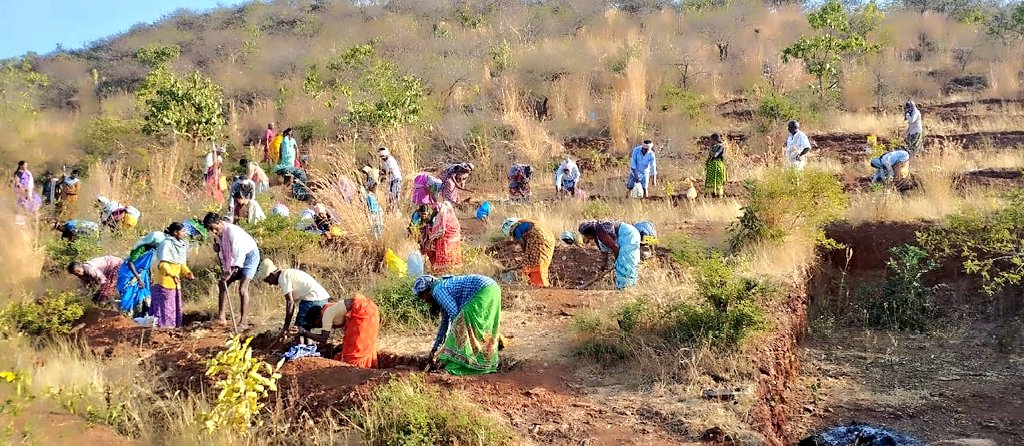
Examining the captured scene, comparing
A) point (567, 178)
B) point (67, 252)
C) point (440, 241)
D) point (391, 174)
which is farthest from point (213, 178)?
point (440, 241)

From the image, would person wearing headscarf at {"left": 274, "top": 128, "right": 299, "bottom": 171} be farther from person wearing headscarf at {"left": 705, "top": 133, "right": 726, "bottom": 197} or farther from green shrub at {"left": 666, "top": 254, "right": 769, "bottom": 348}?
green shrub at {"left": 666, "top": 254, "right": 769, "bottom": 348}

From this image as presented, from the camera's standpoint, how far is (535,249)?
8.63 m

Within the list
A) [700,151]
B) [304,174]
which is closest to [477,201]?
[304,174]

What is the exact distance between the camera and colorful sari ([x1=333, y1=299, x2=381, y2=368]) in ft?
21.5

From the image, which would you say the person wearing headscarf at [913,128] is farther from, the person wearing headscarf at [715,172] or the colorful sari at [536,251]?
the colorful sari at [536,251]

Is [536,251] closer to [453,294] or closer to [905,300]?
[453,294]

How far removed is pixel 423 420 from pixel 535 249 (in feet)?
12.6

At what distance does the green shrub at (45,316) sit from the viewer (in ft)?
25.0

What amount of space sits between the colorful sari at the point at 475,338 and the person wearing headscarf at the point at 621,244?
226 cm

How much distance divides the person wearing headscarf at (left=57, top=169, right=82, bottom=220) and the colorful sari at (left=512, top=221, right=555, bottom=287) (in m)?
8.23

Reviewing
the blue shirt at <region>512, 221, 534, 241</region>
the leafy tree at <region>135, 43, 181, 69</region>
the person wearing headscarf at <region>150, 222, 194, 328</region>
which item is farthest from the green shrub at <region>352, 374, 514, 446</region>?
the leafy tree at <region>135, 43, 181, 69</region>

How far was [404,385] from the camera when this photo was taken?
5.36 m

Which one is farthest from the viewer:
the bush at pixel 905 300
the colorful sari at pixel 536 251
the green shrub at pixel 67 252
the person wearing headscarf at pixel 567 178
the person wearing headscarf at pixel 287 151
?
the person wearing headscarf at pixel 287 151

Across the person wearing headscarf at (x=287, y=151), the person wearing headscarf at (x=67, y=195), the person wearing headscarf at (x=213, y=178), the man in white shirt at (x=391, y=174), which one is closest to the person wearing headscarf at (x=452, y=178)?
the man in white shirt at (x=391, y=174)
